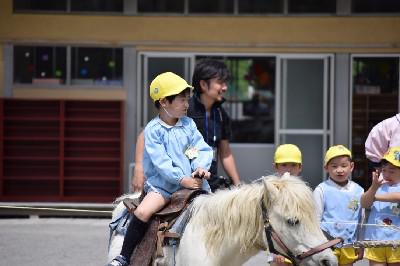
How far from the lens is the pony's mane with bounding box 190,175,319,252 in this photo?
197 inches

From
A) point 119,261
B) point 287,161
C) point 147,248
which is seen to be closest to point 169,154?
point 147,248

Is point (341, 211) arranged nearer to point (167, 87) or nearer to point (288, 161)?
point (288, 161)

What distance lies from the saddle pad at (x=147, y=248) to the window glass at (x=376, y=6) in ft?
34.1

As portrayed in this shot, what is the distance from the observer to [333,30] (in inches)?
595

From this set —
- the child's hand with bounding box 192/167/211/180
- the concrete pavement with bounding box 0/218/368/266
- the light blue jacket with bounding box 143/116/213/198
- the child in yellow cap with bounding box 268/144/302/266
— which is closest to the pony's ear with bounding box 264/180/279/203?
the child's hand with bounding box 192/167/211/180

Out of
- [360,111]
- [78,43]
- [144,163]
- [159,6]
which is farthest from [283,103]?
[144,163]

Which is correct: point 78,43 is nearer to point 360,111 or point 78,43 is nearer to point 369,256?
point 360,111

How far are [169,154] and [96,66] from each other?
32.0 feet

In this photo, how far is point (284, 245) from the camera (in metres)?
5.00

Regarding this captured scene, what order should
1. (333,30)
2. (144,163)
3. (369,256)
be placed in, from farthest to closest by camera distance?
(333,30) → (369,256) → (144,163)

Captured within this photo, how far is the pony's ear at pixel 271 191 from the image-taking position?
16.5 feet

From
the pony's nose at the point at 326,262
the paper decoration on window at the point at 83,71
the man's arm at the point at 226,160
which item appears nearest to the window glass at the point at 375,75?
the paper decoration on window at the point at 83,71

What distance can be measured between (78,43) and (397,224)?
30.8 feet

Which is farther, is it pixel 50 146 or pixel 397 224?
pixel 50 146
